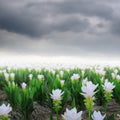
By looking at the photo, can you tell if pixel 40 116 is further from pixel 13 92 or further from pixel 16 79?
pixel 16 79

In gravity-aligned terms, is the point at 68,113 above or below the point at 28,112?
above

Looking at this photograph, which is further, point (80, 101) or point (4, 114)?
point (80, 101)

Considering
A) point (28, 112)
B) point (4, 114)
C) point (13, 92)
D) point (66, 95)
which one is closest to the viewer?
point (4, 114)

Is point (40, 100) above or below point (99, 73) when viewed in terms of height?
below

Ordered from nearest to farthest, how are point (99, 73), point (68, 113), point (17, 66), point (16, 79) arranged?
point (68, 113) → point (99, 73) → point (16, 79) → point (17, 66)

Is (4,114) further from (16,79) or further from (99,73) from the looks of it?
(16,79)

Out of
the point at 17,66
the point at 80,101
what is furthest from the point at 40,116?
the point at 17,66

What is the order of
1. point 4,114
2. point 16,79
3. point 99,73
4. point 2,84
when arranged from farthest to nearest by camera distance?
point 16,79, point 2,84, point 99,73, point 4,114

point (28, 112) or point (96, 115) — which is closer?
point (96, 115)

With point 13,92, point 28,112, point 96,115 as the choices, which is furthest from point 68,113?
point 13,92
